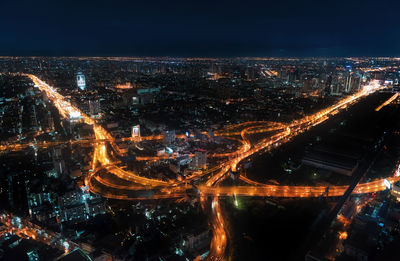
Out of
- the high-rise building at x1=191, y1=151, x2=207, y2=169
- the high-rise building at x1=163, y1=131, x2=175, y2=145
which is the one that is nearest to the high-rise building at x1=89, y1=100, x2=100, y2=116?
the high-rise building at x1=163, y1=131, x2=175, y2=145

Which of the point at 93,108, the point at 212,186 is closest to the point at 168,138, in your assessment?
the point at 212,186

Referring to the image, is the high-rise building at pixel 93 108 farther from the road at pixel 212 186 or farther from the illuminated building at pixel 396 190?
the illuminated building at pixel 396 190

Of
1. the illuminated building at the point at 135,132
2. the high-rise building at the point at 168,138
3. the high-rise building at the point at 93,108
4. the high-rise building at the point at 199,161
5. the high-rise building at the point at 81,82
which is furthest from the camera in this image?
the high-rise building at the point at 81,82

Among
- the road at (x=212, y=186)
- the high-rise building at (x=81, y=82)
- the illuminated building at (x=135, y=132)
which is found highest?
the high-rise building at (x=81, y=82)

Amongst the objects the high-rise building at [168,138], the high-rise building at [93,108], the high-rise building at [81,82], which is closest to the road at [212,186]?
the high-rise building at [168,138]

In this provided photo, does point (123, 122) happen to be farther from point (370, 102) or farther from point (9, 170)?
point (370, 102)

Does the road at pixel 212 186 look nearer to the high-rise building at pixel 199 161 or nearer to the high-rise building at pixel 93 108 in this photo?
the high-rise building at pixel 199 161

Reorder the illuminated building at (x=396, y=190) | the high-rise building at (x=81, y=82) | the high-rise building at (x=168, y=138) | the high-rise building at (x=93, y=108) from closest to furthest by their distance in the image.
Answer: the illuminated building at (x=396, y=190)
the high-rise building at (x=168, y=138)
the high-rise building at (x=93, y=108)
the high-rise building at (x=81, y=82)

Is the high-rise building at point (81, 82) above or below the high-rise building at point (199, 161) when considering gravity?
above

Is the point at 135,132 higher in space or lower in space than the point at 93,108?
lower

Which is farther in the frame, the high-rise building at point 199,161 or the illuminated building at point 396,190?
the high-rise building at point 199,161

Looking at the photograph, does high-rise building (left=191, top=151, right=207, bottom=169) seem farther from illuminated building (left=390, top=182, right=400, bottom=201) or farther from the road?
illuminated building (left=390, top=182, right=400, bottom=201)

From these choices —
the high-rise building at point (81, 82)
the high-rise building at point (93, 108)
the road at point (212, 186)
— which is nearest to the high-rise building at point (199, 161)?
the road at point (212, 186)

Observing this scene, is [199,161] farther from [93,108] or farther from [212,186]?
[93,108]
